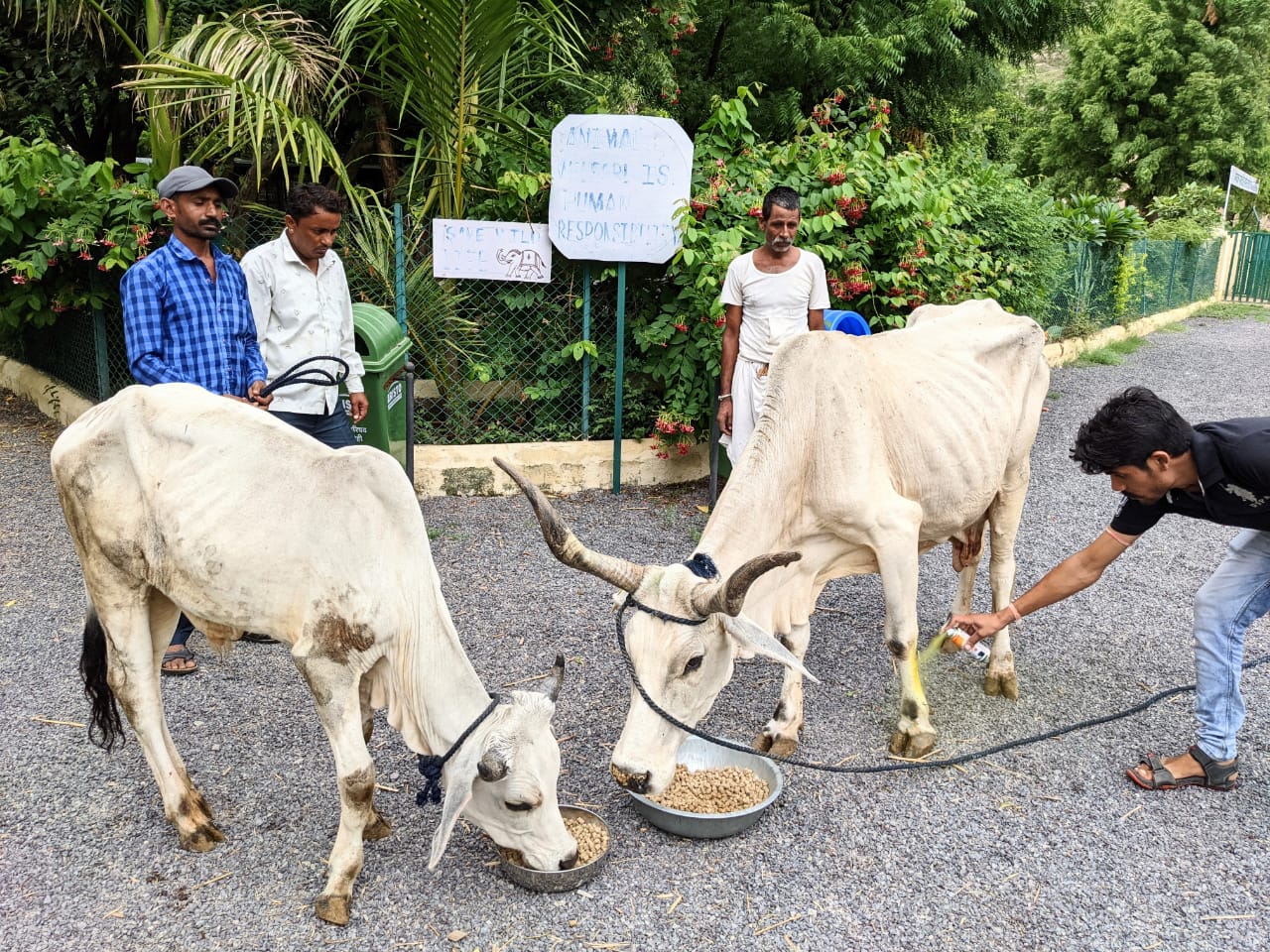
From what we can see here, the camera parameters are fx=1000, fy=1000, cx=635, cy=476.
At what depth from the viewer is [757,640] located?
128 inches

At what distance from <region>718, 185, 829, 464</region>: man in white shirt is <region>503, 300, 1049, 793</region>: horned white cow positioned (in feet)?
1.99

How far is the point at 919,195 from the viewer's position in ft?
22.9

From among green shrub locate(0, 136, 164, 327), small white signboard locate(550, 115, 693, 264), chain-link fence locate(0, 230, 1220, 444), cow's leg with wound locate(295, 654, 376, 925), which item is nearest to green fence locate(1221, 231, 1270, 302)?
small white signboard locate(550, 115, 693, 264)

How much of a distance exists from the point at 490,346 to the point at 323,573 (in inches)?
181

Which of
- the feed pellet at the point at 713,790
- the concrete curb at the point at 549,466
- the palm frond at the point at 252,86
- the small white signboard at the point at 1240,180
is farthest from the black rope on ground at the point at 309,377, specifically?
the small white signboard at the point at 1240,180

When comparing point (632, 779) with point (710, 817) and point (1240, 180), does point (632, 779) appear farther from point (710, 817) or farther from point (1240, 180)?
point (1240, 180)

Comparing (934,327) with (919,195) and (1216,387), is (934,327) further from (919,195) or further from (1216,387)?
(1216,387)

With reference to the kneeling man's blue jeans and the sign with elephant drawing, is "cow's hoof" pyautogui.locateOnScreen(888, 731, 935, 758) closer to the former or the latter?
the kneeling man's blue jeans

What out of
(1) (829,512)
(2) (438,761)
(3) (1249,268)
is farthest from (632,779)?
(3) (1249,268)

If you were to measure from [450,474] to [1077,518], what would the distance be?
4598 mm

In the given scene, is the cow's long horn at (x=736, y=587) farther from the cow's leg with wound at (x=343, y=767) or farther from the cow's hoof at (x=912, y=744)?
the cow's hoof at (x=912, y=744)

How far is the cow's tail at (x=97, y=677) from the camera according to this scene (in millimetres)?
3393

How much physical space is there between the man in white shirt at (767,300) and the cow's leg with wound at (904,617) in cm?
135

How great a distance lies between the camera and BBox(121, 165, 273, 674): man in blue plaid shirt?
379cm
